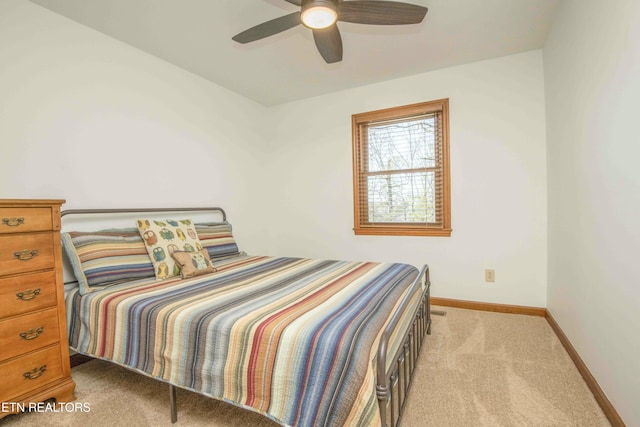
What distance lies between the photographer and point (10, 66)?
1.90 meters

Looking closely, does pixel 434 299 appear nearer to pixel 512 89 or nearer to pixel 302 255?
pixel 302 255

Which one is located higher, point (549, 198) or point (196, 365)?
point (549, 198)

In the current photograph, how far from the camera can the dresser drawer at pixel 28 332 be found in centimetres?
147

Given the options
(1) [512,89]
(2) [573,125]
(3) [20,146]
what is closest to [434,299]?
(2) [573,125]

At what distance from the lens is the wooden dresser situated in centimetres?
148

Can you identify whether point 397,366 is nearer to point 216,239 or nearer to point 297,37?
point 216,239

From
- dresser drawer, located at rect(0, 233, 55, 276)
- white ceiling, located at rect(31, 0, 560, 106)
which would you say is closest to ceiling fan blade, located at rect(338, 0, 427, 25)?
Answer: white ceiling, located at rect(31, 0, 560, 106)

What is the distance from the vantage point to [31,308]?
1574 mm

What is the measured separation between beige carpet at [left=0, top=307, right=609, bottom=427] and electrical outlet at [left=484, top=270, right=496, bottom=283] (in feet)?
2.27

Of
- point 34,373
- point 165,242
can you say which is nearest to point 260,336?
point 34,373

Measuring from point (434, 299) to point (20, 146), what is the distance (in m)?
3.59

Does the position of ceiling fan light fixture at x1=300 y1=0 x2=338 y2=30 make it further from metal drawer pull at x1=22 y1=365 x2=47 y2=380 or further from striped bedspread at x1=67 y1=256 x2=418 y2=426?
metal drawer pull at x1=22 y1=365 x2=47 y2=380

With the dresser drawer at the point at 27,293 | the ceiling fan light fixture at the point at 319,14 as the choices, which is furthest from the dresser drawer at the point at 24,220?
the ceiling fan light fixture at the point at 319,14

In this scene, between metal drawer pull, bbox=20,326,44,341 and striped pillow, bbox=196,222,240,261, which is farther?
striped pillow, bbox=196,222,240,261
